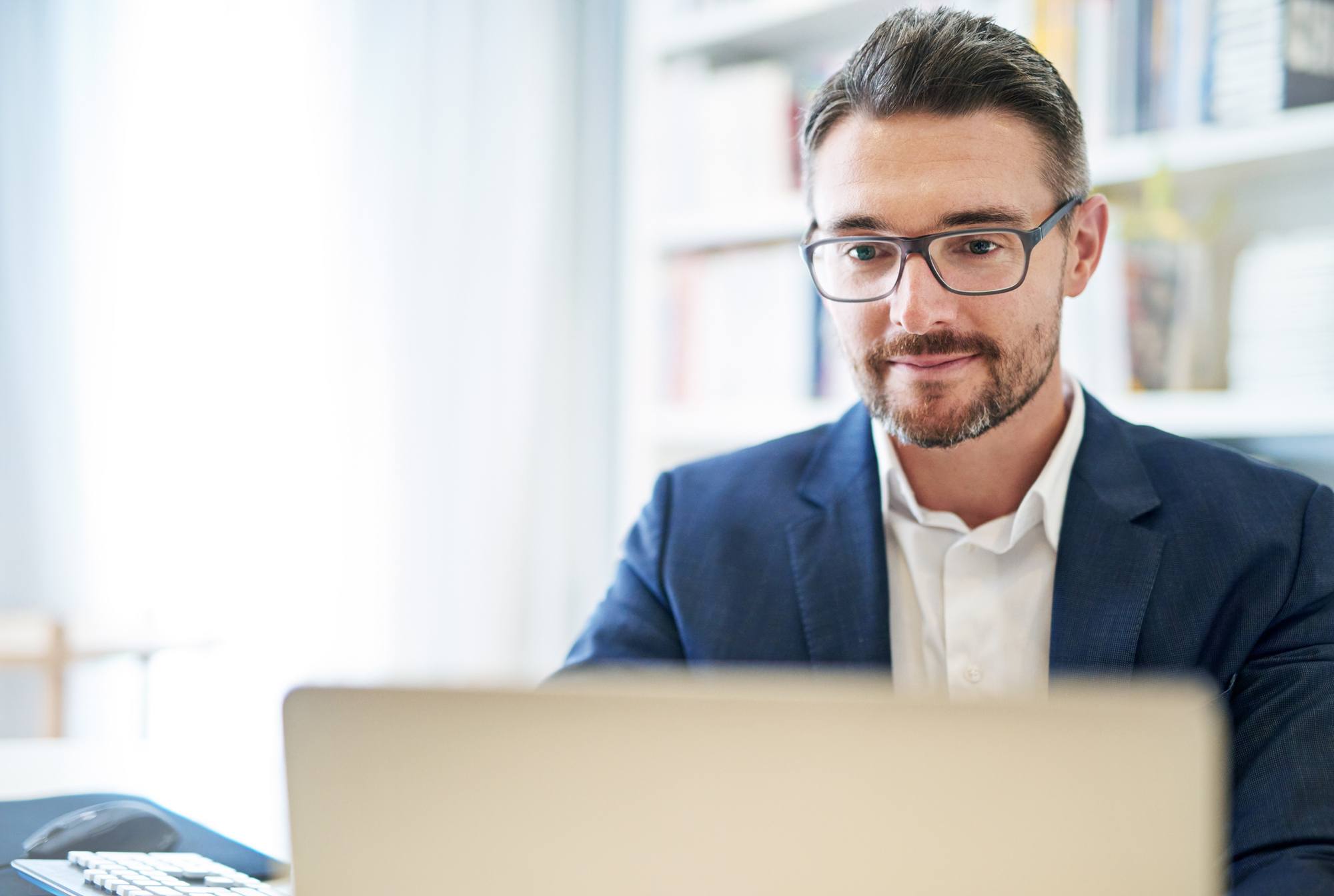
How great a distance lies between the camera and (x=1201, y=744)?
47 centimetres

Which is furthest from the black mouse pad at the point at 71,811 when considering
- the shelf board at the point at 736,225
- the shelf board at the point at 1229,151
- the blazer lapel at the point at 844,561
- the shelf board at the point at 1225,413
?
the shelf board at the point at 736,225

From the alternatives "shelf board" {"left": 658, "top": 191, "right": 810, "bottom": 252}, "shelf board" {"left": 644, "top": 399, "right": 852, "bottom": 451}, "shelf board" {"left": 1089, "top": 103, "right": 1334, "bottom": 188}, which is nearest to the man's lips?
"shelf board" {"left": 1089, "top": 103, "right": 1334, "bottom": 188}

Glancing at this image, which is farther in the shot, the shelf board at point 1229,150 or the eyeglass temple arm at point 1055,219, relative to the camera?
the shelf board at point 1229,150

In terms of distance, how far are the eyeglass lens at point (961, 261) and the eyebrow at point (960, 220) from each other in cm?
1

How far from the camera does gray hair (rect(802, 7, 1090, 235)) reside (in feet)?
3.84

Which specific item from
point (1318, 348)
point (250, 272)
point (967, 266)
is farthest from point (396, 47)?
point (1318, 348)

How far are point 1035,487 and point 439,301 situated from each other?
1615mm

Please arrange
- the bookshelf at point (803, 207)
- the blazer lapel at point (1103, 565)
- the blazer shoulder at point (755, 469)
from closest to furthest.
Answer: the blazer lapel at point (1103, 565) < the blazer shoulder at point (755, 469) < the bookshelf at point (803, 207)

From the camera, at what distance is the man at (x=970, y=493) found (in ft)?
3.60

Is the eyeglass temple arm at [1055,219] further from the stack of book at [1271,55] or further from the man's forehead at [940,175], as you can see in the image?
the stack of book at [1271,55]

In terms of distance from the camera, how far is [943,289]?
1152 millimetres

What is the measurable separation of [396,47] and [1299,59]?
1.69 m

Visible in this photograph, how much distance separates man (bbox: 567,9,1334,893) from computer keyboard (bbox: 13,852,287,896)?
47 centimetres

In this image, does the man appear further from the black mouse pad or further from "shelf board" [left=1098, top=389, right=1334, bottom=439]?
"shelf board" [left=1098, top=389, right=1334, bottom=439]
